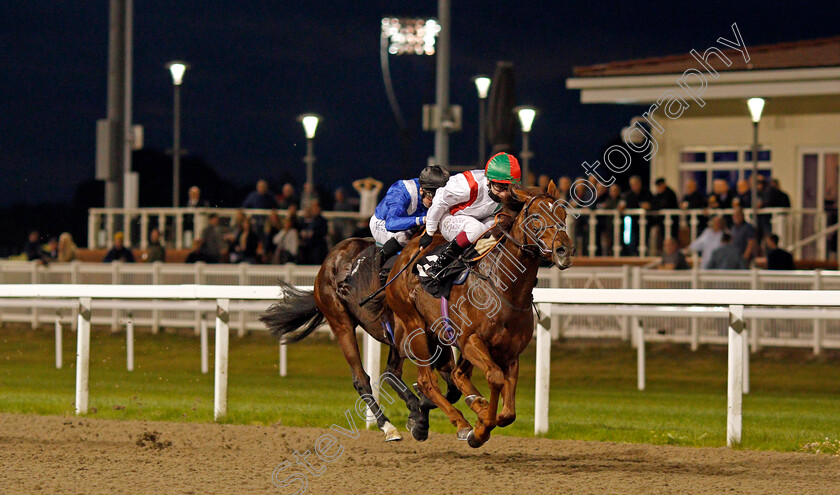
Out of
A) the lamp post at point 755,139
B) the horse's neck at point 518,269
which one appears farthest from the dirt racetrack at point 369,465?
the lamp post at point 755,139

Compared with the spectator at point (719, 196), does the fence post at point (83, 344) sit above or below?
below

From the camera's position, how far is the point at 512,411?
5.84m

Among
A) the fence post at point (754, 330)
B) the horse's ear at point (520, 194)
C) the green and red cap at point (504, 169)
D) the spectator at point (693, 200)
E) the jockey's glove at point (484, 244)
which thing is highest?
the spectator at point (693, 200)

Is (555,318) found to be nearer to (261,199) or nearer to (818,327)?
(818,327)

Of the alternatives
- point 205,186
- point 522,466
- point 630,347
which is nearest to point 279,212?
point 630,347

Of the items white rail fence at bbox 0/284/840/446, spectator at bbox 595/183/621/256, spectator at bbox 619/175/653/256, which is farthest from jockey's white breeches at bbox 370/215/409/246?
spectator at bbox 595/183/621/256

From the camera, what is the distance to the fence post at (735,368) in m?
7.09

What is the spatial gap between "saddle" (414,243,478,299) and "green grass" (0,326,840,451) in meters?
1.94

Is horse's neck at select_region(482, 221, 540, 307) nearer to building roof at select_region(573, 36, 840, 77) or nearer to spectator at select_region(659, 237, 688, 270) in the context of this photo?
spectator at select_region(659, 237, 688, 270)

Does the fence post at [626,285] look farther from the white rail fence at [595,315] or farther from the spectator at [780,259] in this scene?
the spectator at [780,259]

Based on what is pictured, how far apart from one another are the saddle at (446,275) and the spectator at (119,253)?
12.7 meters

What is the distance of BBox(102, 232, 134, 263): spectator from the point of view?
18.3 meters

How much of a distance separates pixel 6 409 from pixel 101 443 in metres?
2.54

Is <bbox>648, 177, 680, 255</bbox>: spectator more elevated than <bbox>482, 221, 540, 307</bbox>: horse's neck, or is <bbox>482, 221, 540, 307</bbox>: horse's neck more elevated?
<bbox>648, 177, 680, 255</bbox>: spectator
